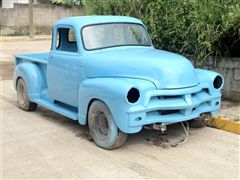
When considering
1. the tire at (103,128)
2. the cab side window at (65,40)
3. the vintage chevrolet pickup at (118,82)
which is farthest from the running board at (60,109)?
the cab side window at (65,40)

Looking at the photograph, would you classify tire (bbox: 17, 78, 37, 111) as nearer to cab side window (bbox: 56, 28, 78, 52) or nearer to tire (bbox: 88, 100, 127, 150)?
cab side window (bbox: 56, 28, 78, 52)

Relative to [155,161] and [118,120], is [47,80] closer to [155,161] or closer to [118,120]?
[118,120]

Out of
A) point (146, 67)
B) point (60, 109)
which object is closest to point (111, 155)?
point (146, 67)

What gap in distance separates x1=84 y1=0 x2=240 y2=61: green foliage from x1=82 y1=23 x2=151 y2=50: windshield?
1537mm

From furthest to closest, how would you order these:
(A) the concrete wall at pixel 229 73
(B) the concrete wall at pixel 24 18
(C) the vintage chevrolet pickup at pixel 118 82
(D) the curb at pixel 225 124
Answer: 1. (B) the concrete wall at pixel 24 18
2. (A) the concrete wall at pixel 229 73
3. (D) the curb at pixel 225 124
4. (C) the vintage chevrolet pickup at pixel 118 82

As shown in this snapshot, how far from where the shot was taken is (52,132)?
638 cm

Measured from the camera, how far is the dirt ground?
4781 millimetres

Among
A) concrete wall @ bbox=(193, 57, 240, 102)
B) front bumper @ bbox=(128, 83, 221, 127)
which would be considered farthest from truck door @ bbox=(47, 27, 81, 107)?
concrete wall @ bbox=(193, 57, 240, 102)

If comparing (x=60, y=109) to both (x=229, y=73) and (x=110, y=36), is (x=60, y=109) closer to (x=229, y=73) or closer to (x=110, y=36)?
(x=110, y=36)

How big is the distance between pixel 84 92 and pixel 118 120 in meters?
0.83

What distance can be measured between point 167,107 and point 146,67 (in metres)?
0.62

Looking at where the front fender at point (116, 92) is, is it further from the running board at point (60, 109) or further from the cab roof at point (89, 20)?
the cab roof at point (89, 20)

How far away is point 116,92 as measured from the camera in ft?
16.9

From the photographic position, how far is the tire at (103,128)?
539 cm
